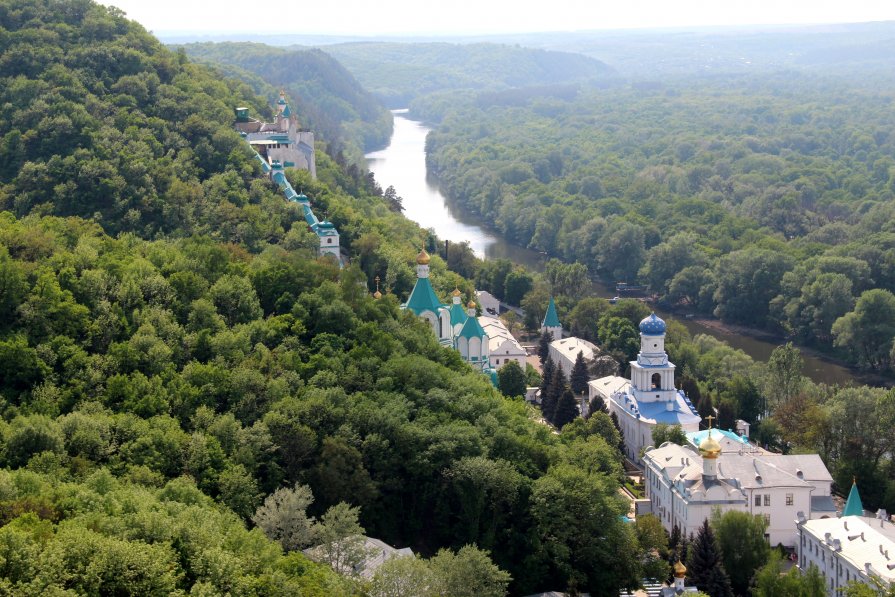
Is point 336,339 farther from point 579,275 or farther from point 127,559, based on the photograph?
point 579,275

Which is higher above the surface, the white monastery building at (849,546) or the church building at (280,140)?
the church building at (280,140)

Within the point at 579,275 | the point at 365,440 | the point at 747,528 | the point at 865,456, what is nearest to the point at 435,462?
the point at 365,440

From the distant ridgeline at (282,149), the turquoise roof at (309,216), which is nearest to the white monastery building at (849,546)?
the distant ridgeline at (282,149)

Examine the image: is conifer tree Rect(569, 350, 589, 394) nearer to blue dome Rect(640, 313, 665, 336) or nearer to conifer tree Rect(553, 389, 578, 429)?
conifer tree Rect(553, 389, 578, 429)

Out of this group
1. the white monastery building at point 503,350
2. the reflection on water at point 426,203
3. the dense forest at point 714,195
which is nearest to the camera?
the white monastery building at point 503,350

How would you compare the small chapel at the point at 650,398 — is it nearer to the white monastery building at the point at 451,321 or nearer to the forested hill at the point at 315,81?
the white monastery building at the point at 451,321

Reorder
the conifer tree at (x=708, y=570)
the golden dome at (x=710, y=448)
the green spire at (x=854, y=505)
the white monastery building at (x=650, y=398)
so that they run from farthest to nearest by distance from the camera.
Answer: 1. the white monastery building at (x=650, y=398)
2. the golden dome at (x=710, y=448)
3. the green spire at (x=854, y=505)
4. the conifer tree at (x=708, y=570)
